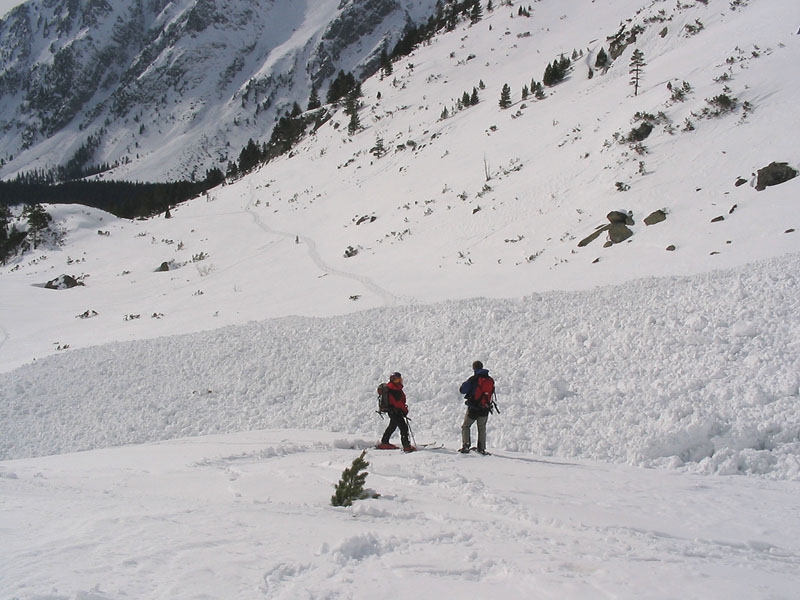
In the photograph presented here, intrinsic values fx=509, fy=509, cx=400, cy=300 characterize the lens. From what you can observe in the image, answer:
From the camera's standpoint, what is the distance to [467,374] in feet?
45.2

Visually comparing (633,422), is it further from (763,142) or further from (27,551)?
(763,142)

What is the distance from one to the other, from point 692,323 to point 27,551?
12.9m

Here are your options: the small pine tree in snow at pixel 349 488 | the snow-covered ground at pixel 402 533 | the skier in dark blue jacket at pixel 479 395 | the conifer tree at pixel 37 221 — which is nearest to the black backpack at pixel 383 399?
the snow-covered ground at pixel 402 533

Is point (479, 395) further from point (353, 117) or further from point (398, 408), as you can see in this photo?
point (353, 117)

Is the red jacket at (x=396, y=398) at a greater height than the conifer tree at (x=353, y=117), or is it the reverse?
the conifer tree at (x=353, y=117)

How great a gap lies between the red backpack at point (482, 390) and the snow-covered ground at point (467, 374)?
1.18m

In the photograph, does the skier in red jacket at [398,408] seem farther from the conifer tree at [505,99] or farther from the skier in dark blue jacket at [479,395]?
the conifer tree at [505,99]

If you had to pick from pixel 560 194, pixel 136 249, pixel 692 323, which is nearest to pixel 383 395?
pixel 692 323

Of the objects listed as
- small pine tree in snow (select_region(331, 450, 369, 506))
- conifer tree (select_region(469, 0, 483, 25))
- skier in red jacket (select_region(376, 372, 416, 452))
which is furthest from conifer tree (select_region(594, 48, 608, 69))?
small pine tree in snow (select_region(331, 450, 369, 506))

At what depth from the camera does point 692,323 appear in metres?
12.1

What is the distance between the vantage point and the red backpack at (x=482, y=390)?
991 centimetres

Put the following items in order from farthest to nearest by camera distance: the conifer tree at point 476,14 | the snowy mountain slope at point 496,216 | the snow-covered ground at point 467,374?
the conifer tree at point 476,14, the snowy mountain slope at point 496,216, the snow-covered ground at point 467,374

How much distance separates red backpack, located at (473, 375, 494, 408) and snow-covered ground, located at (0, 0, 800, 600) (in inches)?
46.6

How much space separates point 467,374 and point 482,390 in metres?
3.87
